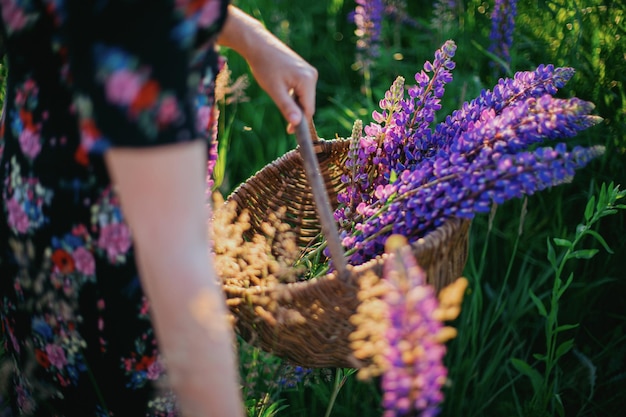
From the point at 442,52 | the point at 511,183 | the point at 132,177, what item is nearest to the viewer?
the point at 132,177

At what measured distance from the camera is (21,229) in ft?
3.02

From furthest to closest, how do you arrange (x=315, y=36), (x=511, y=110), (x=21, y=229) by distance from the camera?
(x=315, y=36) < (x=511, y=110) < (x=21, y=229)

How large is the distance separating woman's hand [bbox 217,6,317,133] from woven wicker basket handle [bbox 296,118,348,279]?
0.04m

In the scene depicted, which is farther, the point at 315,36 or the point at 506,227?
the point at 315,36

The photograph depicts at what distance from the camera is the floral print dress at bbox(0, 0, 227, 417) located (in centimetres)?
63

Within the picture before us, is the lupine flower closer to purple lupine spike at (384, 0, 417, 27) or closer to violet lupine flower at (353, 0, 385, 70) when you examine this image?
violet lupine flower at (353, 0, 385, 70)

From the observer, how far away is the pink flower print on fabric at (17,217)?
91 centimetres

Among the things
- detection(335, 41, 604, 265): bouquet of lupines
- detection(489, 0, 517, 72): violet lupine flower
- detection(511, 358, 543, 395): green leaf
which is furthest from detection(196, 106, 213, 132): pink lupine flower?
detection(489, 0, 517, 72): violet lupine flower

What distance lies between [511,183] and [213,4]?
23.0 inches

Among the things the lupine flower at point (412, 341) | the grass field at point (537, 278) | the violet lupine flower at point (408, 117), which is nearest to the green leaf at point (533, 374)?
the grass field at point (537, 278)

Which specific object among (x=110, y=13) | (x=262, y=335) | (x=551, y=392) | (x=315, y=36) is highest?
(x=315, y=36)

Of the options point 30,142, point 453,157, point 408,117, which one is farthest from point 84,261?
point 408,117

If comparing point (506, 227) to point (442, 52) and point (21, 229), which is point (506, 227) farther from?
point (21, 229)

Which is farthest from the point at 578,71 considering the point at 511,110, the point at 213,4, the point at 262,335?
the point at 213,4
